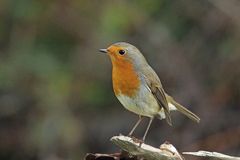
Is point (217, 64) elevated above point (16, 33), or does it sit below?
above

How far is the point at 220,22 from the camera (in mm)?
7812

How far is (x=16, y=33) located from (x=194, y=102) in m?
2.08

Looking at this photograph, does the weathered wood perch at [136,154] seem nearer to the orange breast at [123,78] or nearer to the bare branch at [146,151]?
the bare branch at [146,151]

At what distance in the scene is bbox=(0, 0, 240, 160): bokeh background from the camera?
24.8 feet

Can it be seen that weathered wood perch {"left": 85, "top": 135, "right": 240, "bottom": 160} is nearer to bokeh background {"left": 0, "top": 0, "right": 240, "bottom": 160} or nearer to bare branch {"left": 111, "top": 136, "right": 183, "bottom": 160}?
bare branch {"left": 111, "top": 136, "right": 183, "bottom": 160}

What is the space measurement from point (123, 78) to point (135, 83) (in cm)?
17

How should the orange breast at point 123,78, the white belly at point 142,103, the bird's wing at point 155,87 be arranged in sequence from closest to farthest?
1. the orange breast at point 123,78
2. the white belly at point 142,103
3. the bird's wing at point 155,87

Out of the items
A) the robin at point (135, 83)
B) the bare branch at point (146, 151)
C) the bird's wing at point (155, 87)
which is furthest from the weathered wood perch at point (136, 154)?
the bird's wing at point (155, 87)

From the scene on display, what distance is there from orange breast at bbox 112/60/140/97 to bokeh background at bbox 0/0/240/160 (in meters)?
3.17

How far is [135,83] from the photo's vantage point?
4.35 meters

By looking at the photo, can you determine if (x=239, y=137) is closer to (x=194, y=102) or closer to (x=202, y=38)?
(x=194, y=102)

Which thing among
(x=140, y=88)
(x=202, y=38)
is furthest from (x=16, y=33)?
(x=140, y=88)

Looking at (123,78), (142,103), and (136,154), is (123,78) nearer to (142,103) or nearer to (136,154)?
(142,103)

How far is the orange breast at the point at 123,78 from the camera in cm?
415
